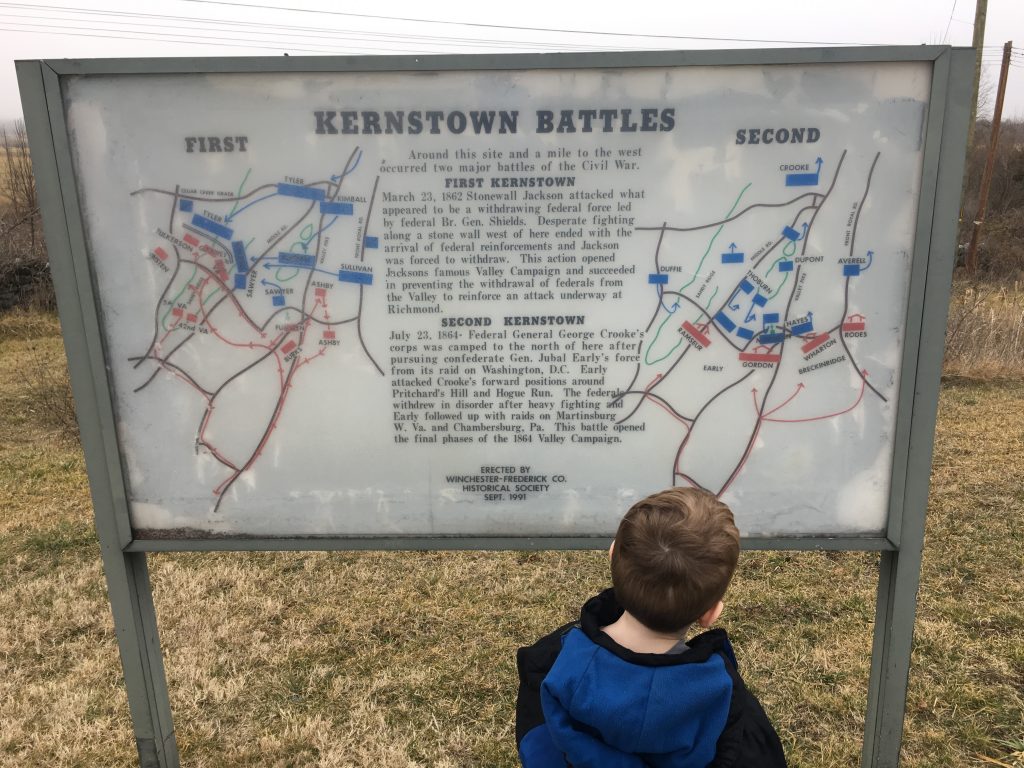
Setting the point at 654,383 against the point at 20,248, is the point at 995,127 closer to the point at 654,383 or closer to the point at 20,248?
the point at 654,383

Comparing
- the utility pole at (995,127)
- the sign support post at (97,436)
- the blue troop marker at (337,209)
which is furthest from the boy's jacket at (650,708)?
the utility pole at (995,127)

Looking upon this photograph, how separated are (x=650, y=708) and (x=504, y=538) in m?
0.93

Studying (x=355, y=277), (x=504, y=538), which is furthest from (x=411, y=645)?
(x=355, y=277)

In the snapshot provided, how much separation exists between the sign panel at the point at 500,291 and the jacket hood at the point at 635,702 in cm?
82

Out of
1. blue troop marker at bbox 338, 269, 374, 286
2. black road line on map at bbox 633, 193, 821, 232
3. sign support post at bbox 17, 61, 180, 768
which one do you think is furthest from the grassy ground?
black road line on map at bbox 633, 193, 821, 232

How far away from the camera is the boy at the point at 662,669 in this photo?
132cm

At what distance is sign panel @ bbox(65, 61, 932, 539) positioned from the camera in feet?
6.31

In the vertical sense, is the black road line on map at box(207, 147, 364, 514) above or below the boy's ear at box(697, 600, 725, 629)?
above

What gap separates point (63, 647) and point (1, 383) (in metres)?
6.05

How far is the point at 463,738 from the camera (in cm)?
288

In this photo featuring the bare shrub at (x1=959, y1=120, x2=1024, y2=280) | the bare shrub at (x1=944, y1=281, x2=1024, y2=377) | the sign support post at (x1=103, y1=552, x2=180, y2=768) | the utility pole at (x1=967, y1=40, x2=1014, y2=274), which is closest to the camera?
the sign support post at (x1=103, y1=552, x2=180, y2=768)

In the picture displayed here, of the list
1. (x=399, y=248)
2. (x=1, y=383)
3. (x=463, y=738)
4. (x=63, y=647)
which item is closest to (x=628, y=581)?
(x=399, y=248)

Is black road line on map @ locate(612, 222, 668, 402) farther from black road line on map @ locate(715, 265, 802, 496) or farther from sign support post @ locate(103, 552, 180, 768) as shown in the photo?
sign support post @ locate(103, 552, 180, 768)

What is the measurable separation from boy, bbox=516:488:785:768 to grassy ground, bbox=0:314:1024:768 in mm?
1571
